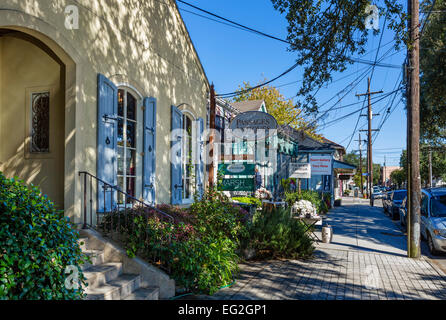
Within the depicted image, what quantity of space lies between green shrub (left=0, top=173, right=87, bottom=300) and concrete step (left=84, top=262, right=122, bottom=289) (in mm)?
1171

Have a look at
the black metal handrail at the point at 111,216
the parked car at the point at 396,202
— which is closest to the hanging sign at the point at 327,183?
the parked car at the point at 396,202

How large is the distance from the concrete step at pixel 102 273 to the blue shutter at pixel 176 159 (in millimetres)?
3415

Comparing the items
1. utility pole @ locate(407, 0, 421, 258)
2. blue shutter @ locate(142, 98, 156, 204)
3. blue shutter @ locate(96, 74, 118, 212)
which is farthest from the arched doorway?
utility pole @ locate(407, 0, 421, 258)

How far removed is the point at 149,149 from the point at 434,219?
757cm

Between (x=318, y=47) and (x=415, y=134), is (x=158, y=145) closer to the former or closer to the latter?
(x=318, y=47)

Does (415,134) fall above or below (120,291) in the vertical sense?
above

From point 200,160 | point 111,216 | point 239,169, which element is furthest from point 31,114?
point 239,169

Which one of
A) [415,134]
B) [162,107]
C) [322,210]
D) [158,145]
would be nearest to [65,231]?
[158,145]

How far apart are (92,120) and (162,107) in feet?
8.07

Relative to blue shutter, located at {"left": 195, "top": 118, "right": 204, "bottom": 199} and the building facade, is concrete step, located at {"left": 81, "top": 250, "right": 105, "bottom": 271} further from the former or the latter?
blue shutter, located at {"left": 195, "top": 118, "right": 204, "bottom": 199}

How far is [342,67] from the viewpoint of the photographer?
27.8 ft

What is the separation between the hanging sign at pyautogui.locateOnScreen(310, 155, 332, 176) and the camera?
16.4 meters

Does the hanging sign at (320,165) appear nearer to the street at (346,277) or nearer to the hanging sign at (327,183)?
the street at (346,277)
